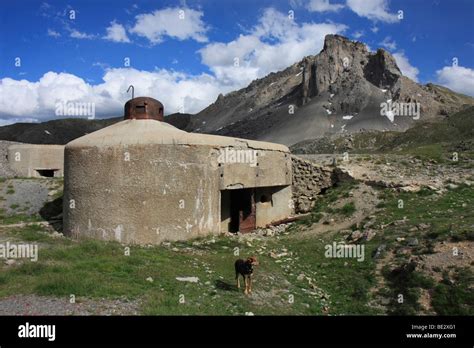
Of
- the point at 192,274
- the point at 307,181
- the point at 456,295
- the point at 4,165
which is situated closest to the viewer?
the point at 456,295

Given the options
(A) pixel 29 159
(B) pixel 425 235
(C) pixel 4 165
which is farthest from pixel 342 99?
(B) pixel 425 235

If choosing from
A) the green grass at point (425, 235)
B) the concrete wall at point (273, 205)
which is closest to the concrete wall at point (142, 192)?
the concrete wall at point (273, 205)

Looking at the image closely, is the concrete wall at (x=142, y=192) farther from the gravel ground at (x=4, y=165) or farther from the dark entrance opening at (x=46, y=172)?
the gravel ground at (x=4, y=165)

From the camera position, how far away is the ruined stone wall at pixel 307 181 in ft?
54.6

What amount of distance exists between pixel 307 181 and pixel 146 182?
7.56 meters

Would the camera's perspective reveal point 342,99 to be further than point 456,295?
Yes

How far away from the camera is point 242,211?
15.2 metres

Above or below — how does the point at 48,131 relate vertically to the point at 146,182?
above

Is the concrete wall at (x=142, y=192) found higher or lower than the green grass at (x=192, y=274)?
higher

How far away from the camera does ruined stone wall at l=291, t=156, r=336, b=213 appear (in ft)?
54.6

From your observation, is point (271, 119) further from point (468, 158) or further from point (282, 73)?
point (468, 158)

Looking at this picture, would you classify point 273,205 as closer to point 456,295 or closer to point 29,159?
point 456,295

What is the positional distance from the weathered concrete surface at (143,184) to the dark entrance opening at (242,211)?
2266mm
